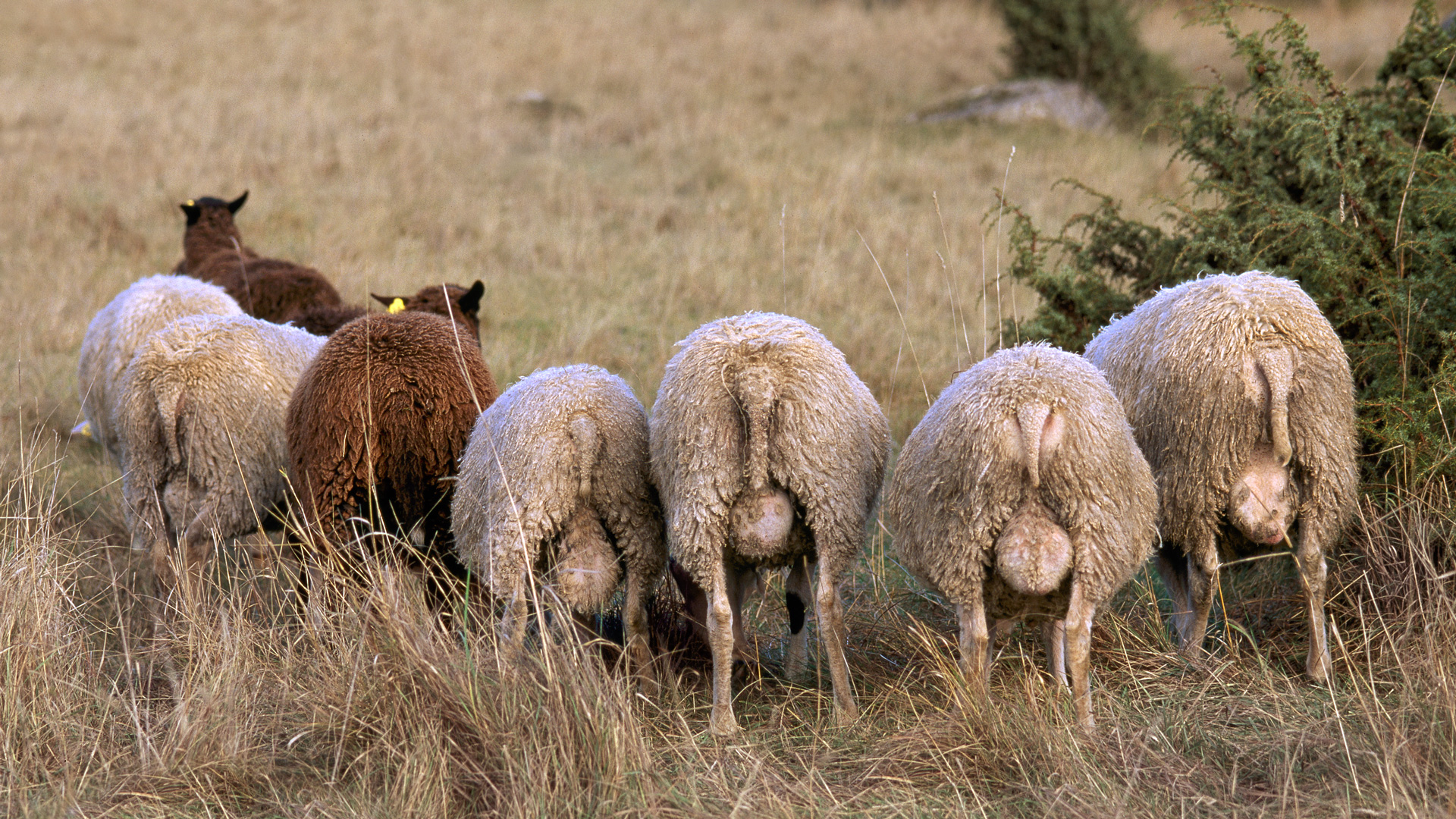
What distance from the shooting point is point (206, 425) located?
5355mm

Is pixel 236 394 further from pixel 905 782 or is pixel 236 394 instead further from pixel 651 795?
pixel 905 782

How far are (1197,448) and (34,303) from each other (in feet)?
30.2

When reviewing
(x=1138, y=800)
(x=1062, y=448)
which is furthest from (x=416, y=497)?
(x=1138, y=800)

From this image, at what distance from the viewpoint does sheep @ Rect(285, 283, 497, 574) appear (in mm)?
4820

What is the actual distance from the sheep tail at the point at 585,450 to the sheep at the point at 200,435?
6.11ft

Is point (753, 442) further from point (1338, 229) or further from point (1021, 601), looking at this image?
point (1338, 229)

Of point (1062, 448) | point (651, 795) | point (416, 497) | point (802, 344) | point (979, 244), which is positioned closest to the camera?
point (651, 795)

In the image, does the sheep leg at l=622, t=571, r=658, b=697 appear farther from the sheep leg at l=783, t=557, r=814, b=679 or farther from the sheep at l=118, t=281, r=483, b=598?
the sheep at l=118, t=281, r=483, b=598

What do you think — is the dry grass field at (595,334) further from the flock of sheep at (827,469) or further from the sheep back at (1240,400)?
the sheep back at (1240,400)

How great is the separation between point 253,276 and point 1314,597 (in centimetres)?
→ 671

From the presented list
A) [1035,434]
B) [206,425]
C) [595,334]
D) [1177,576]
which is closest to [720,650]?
[1035,434]

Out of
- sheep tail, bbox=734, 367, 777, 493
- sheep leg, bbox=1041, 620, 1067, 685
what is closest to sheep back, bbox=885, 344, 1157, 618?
sheep leg, bbox=1041, 620, 1067, 685

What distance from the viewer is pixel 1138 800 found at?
3596mm

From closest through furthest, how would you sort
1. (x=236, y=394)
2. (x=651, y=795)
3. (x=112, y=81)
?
(x=651, y=795)
(x=236, y=394)
(x=112, y=81)
